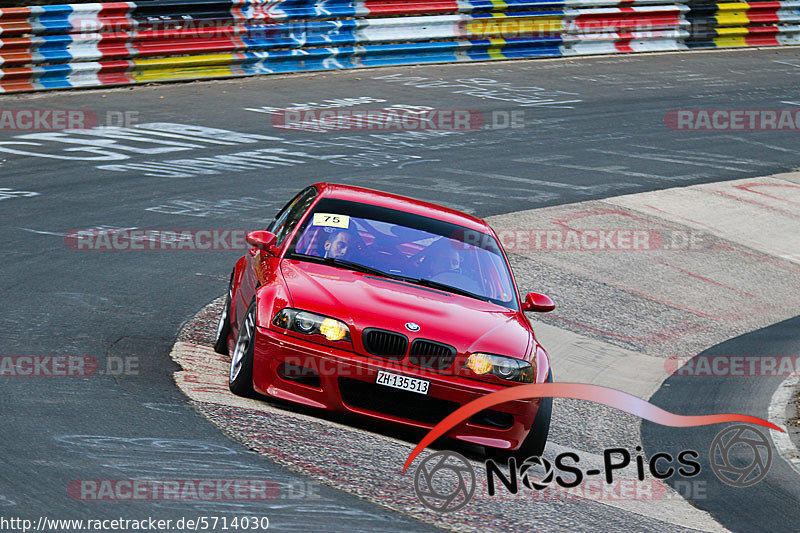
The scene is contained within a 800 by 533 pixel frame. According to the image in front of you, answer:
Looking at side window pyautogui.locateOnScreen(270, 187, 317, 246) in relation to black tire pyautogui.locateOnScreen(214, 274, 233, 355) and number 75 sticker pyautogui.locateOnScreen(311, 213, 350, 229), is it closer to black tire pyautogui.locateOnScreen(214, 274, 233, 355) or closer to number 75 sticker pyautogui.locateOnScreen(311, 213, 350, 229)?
number 75 sticker pyautogui.locateOnScreen(311, 213, 350, 229)

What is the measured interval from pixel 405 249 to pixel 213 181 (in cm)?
692

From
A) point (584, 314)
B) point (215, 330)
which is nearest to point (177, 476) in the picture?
point (215, 330)

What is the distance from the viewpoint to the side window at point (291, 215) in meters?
8.59

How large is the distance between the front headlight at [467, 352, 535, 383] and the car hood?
2.0 inches

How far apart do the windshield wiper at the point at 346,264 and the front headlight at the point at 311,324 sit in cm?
87

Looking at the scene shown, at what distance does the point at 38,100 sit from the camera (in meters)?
17.7

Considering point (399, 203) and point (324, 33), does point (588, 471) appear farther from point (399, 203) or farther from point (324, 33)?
point (324, 33)

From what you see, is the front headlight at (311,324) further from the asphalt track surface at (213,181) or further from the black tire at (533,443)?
the black tire at (533,443)

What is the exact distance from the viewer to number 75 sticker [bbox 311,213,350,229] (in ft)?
27.6

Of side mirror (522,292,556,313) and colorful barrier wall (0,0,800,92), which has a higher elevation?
colorful barrier wall (0,0,800,92)

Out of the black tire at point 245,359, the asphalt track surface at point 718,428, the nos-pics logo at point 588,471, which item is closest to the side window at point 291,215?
the black tire at point 245,359

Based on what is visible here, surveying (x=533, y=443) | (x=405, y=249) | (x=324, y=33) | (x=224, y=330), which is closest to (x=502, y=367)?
(x=533, y=443)

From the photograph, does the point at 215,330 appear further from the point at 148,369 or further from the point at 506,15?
the point at 506,15

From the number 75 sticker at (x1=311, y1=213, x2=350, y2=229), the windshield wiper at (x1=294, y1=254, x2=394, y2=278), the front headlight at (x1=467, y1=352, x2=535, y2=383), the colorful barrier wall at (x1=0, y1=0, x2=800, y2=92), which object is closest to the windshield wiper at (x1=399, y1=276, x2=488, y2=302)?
the windshield wiper at (x1=294, y1=254, x2=394, y2=278)
